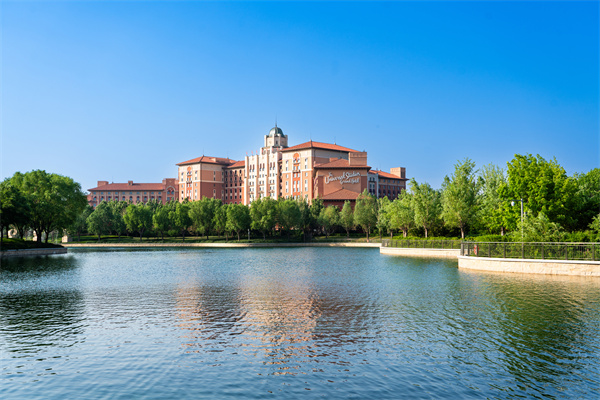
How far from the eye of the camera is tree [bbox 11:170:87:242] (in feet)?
224

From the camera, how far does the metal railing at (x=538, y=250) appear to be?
104 ft

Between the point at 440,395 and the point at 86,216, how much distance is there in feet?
440

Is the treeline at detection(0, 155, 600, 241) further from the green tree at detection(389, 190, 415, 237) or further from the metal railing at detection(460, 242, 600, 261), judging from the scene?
the metal railing at detection(460, 242, 600, 261)

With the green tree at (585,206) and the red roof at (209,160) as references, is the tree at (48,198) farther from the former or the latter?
the red roof at (209,160)

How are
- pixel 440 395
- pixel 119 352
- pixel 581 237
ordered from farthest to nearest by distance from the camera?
pixel 581 237, pixel 119 352, pixel 440 395

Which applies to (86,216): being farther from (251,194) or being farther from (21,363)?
(21,363)

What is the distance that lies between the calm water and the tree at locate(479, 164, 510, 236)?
2545 centimetres

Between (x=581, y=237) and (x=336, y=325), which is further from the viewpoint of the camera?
(x=581, y=237)

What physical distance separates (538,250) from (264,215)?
79.8 m

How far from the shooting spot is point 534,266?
1336 inches

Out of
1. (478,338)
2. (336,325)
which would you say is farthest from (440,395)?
(336,325)

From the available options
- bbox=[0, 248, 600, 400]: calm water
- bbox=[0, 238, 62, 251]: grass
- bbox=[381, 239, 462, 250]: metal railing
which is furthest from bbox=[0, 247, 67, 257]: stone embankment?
bbox=[381, 239, 462, 250]: metal railing

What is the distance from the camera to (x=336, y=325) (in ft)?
56.4

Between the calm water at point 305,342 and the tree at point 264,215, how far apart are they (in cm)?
8072
